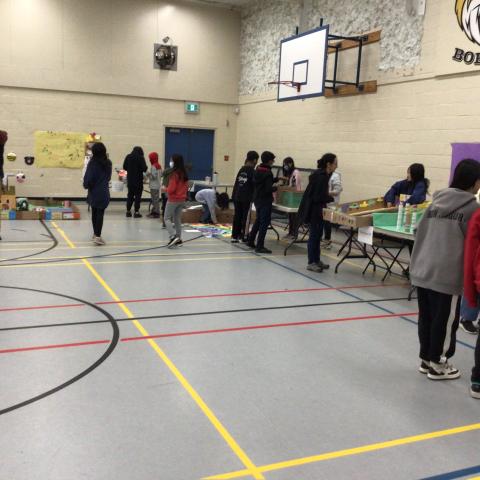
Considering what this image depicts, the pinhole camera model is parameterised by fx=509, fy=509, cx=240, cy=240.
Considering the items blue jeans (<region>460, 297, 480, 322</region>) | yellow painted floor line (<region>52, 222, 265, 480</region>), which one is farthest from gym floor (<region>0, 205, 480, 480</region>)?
blue jeans (<region>460, 297, 480, 322</region>)

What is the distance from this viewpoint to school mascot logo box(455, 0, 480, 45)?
716 centimetres

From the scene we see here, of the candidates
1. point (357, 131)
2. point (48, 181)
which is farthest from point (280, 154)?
point (48, 181)

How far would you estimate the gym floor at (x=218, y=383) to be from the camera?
2.40 m

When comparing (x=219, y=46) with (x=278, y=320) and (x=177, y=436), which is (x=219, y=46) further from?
(x=177, y=436)

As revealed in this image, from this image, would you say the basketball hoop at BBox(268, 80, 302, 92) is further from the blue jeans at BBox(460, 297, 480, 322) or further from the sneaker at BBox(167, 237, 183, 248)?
the blue jeans at BBox(460, 297, 480, 322)

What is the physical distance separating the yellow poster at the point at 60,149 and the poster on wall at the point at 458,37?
29.2 ft

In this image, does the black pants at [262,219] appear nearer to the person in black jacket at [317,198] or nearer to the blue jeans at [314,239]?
the person in black jacket at [317,198]

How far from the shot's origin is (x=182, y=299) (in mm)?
4996

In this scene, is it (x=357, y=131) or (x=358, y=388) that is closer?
(x=358, y=388)

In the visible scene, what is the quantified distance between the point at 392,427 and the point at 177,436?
3.81 ft

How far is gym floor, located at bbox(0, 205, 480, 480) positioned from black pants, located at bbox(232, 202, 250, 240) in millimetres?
2330

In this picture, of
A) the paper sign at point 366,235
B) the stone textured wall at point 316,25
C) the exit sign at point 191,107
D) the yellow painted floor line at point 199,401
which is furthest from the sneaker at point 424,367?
the exit sign at point 191,107

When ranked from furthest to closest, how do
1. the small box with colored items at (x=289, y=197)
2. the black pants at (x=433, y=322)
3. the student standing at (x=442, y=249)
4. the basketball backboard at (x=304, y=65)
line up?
the basketball backboard at (x=304, y=65) < the small box with colored items at (x=289, y=197) < the black pants at (x=433, y=322) < the student standing at (x=442, y=249)

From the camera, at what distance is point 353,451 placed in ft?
8.23
